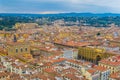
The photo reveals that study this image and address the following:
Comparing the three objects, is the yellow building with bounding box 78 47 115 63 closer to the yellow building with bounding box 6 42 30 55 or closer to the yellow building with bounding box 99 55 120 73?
the yellow building with bounding box 99 55 120 73

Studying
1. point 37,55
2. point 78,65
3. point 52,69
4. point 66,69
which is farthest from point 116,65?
point 37,55

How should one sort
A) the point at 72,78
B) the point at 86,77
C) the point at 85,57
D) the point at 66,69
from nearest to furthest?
the point at 72,78 → the point at 86,77 → the point at 66,69 → the point at 85,57

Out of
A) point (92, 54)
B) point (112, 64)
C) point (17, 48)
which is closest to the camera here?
point (112, 64)

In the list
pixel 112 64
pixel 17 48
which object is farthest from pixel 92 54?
pixel 17 48

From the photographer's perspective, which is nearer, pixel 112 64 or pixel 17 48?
pixel 112 64

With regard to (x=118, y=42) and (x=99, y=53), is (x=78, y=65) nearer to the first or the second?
(x=99, y=53)

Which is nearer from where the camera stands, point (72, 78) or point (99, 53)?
point (72, 78)

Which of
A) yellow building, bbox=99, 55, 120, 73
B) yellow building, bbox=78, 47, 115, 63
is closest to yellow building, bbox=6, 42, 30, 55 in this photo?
yellow building, bbox=78, 47, 115, 63

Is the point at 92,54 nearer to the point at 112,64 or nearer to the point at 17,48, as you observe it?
the point at 112,64

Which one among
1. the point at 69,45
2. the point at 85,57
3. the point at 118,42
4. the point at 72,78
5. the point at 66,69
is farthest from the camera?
the point at 118,42
